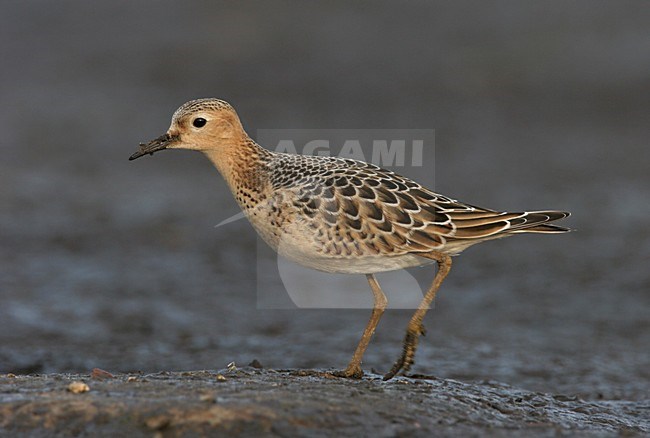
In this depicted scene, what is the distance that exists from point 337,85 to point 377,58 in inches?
48.2

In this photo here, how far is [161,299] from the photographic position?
11242mm

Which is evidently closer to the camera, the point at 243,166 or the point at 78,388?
the point at 78,388

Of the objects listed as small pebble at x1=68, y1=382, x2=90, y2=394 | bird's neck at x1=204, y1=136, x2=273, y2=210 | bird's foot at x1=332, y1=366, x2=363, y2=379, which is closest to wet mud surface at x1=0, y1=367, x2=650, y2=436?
small pebble at x1=68, y1=382, x2=90, y2=394

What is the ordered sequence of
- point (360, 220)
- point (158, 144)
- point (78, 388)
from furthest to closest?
point (158, 144) < point (360, 220) < point (78, 388)

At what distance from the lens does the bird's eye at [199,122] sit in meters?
7.94

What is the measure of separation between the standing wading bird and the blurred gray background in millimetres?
1734

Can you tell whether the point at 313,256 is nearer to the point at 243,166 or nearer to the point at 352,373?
the point at 352,373

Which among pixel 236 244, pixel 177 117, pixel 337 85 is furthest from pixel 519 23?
pixel 177 117

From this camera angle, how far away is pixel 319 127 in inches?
652

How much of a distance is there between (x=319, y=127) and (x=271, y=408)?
11186 millimetres

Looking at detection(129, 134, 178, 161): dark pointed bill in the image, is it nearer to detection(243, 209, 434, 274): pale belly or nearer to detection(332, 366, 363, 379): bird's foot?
detection(243, 209, 434, 274): pale belly

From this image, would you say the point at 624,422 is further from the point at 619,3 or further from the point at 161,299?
the point at 619,3

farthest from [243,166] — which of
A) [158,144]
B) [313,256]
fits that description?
[313,256]

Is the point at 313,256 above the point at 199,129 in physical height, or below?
below
